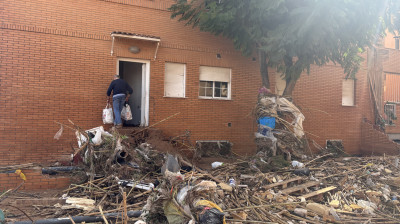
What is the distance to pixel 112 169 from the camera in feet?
22.1

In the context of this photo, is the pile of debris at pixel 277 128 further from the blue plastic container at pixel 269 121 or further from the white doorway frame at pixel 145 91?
the white doorway frame at pixel 145 91

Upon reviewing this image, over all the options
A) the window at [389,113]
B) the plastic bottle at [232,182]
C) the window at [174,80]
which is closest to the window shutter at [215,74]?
the window at [174,80]

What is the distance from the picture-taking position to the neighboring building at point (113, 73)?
27.2 feet

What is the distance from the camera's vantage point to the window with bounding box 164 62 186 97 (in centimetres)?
1011

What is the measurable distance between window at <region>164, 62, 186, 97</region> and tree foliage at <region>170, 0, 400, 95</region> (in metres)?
1.46

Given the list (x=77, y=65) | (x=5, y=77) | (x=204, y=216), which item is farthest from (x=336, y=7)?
(x=5, y=77)

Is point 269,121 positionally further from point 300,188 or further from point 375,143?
point 375,143

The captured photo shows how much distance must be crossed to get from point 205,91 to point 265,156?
10.6 feet

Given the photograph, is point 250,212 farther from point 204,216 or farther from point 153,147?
point 153,147

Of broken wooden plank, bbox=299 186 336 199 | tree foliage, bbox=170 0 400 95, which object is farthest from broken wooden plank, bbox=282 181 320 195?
tree foliage, bbox=170 0 400 95

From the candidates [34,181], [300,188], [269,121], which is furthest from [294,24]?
[34,181]

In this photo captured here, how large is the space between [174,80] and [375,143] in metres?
8.80

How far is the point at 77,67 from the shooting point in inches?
350

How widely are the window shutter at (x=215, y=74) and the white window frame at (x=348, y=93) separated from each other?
5.68m
